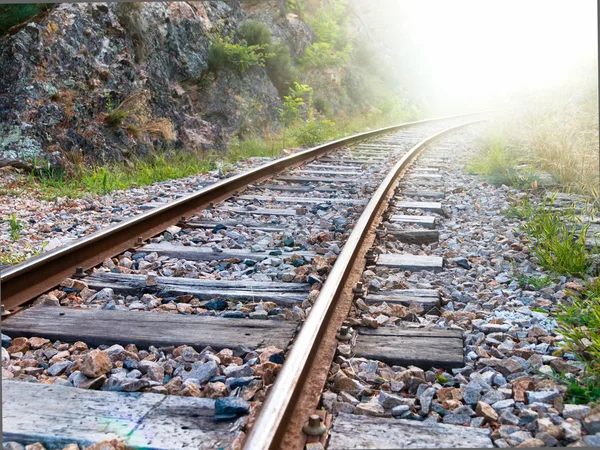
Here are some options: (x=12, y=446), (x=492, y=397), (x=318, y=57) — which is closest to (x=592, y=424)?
(x=492, y=397)

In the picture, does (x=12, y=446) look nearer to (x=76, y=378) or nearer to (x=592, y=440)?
(x=76, y=378)

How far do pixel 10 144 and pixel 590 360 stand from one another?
6627 millimetres

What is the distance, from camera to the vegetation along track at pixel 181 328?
1.92 metres

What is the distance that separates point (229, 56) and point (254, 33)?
6.55 ft

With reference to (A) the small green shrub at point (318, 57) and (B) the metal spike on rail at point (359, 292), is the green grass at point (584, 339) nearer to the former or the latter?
(B) the metal spike on rail at point (359, 292)

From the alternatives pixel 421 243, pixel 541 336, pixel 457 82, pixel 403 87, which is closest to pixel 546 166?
pixel 421 243

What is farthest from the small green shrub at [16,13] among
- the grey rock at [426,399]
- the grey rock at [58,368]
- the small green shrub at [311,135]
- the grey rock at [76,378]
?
the grey rock at [426,399]

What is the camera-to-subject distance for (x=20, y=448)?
1.79 meters

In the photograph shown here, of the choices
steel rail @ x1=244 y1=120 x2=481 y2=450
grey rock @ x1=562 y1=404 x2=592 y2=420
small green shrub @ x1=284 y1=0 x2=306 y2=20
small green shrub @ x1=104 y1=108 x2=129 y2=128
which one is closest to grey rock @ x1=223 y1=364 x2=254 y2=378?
steel rail @ x1=244 y1=120 x2=481 y2=450

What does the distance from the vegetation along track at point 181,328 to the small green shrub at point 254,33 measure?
9.28 meters

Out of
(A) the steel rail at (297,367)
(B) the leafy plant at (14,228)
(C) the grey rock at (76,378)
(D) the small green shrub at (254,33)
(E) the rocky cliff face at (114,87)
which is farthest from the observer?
(D) the small green shrub at (254,33)

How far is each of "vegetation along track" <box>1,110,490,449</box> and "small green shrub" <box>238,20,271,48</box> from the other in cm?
928

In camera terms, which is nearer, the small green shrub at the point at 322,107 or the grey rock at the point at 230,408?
the grey rock at the point at 230,408

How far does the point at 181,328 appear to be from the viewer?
2.71 meters
